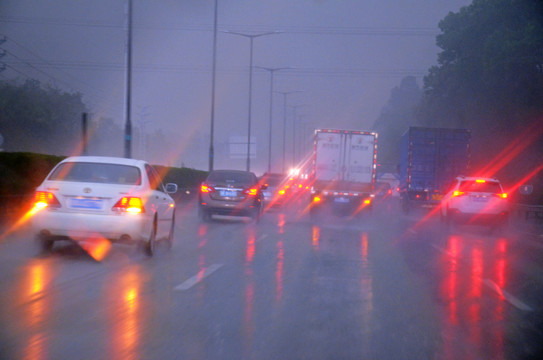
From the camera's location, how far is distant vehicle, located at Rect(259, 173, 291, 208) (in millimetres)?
29875

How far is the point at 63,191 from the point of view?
10414mm

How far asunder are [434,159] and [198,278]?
865 inches

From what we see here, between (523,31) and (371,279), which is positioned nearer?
(371,279)

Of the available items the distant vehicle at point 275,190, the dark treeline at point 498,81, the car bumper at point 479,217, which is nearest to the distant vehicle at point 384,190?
the dark treeline at point 498,81

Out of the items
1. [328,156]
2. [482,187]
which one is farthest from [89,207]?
[328,156]

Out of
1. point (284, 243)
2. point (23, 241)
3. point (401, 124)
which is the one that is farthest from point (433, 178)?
point (401, 124)

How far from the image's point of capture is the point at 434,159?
3003 centimetres

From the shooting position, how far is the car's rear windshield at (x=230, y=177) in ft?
70.7

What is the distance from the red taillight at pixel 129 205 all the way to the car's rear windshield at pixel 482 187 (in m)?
13.9

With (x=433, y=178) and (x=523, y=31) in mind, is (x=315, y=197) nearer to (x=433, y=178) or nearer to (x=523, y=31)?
(x=433, y=178)

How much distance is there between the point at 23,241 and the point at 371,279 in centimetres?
733

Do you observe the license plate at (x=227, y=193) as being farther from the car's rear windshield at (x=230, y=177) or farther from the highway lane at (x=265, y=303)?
the highway lane at (x=265, y=303)

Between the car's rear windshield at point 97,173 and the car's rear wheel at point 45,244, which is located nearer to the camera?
the car's rear wheel at point 45,244

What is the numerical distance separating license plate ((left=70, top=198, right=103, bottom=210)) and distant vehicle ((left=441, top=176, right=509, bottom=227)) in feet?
46.4
